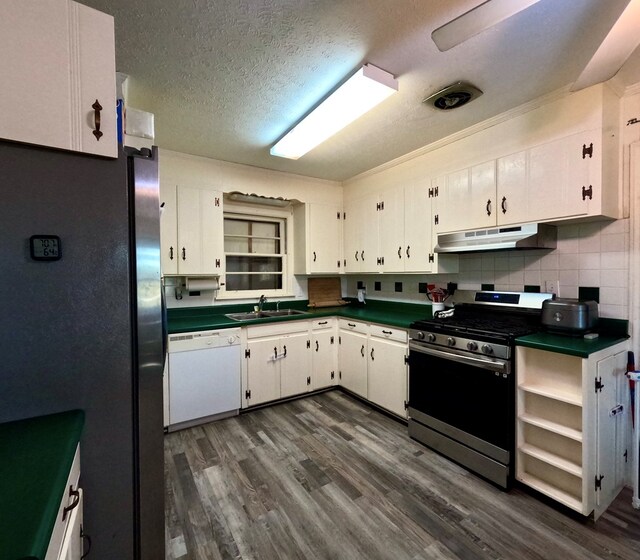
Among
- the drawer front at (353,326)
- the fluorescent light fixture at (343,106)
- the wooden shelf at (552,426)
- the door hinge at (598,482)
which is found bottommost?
the door hinge at (598,482)

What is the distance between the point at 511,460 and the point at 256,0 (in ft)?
9.11

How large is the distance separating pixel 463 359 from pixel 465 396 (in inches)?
10.0

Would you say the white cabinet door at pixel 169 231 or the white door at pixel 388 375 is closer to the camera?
the white door at pixel 388 375

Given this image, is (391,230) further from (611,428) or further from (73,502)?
(73,502)

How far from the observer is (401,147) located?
2.78 m

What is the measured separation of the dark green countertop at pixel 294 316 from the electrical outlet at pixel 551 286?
0.98 meters

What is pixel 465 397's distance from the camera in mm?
2074

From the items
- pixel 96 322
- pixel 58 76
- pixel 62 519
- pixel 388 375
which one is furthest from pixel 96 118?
pixel 388 375

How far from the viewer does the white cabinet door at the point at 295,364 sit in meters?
3.09

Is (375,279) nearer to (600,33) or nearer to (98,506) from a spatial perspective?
(600,33)

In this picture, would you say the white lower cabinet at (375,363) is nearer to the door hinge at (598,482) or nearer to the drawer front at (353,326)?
the drawer front at (353,326)

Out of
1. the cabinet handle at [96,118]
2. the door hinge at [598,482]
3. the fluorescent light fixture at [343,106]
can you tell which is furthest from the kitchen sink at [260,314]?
the door hinge at [598,482]

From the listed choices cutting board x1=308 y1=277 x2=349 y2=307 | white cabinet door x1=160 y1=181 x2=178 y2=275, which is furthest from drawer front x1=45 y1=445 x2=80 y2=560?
cutting board x1=308 y1=277 x2=349 y2=307

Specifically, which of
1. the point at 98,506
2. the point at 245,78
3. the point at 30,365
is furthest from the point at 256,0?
the point at 98,506
